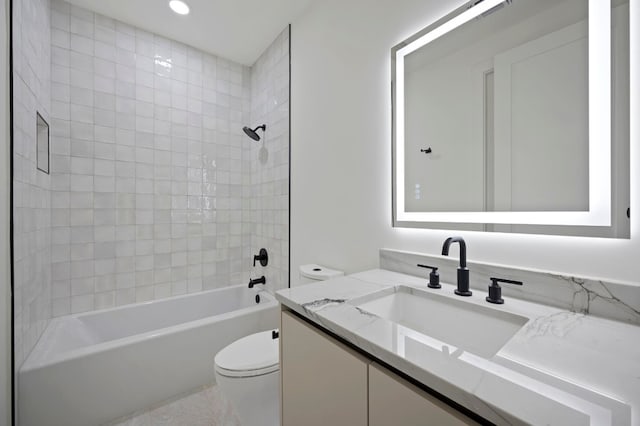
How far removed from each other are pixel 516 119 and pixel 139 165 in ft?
7.99

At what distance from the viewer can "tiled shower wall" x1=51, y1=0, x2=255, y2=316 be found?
6.16 ft

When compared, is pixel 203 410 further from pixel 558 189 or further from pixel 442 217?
pixel 558 189

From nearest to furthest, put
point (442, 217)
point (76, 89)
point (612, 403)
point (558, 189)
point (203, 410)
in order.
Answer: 1. point (612, 403)
2. point (558, 189)
3. point (442, 217)
4. point (203, 410)
5. point (76, 89)

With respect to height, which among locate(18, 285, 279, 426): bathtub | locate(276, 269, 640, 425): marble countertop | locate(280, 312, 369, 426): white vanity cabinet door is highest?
locate(276, 269, 640, 425): marble countertop

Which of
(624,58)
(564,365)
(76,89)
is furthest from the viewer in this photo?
(76,89)

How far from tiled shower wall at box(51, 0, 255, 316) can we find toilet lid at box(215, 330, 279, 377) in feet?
3.97

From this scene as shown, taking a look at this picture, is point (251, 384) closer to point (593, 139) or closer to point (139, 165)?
point (593, 139)

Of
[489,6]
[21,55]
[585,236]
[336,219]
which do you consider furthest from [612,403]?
[21,55]

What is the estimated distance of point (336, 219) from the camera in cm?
163

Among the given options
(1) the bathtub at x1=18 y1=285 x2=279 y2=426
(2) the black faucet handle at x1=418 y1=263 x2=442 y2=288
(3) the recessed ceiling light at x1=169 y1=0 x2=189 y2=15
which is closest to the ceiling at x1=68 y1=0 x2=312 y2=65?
(3) the recessed ceiling light at x1=169 y1=0 x2=189 y2=15

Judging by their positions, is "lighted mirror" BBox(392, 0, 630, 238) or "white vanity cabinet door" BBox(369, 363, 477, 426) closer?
"white vanity cabinet door" BBox(369, 363, 477, 426)

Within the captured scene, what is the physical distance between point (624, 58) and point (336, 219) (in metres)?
1.24

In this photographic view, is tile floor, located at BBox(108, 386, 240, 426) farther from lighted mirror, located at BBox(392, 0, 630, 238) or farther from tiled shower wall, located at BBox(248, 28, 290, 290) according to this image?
lighted mirror, located at BBox(392, 0, 630, 238)

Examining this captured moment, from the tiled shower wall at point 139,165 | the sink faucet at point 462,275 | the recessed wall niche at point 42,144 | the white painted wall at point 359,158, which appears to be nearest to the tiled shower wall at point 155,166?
the tiled shower wall at point 139,165
